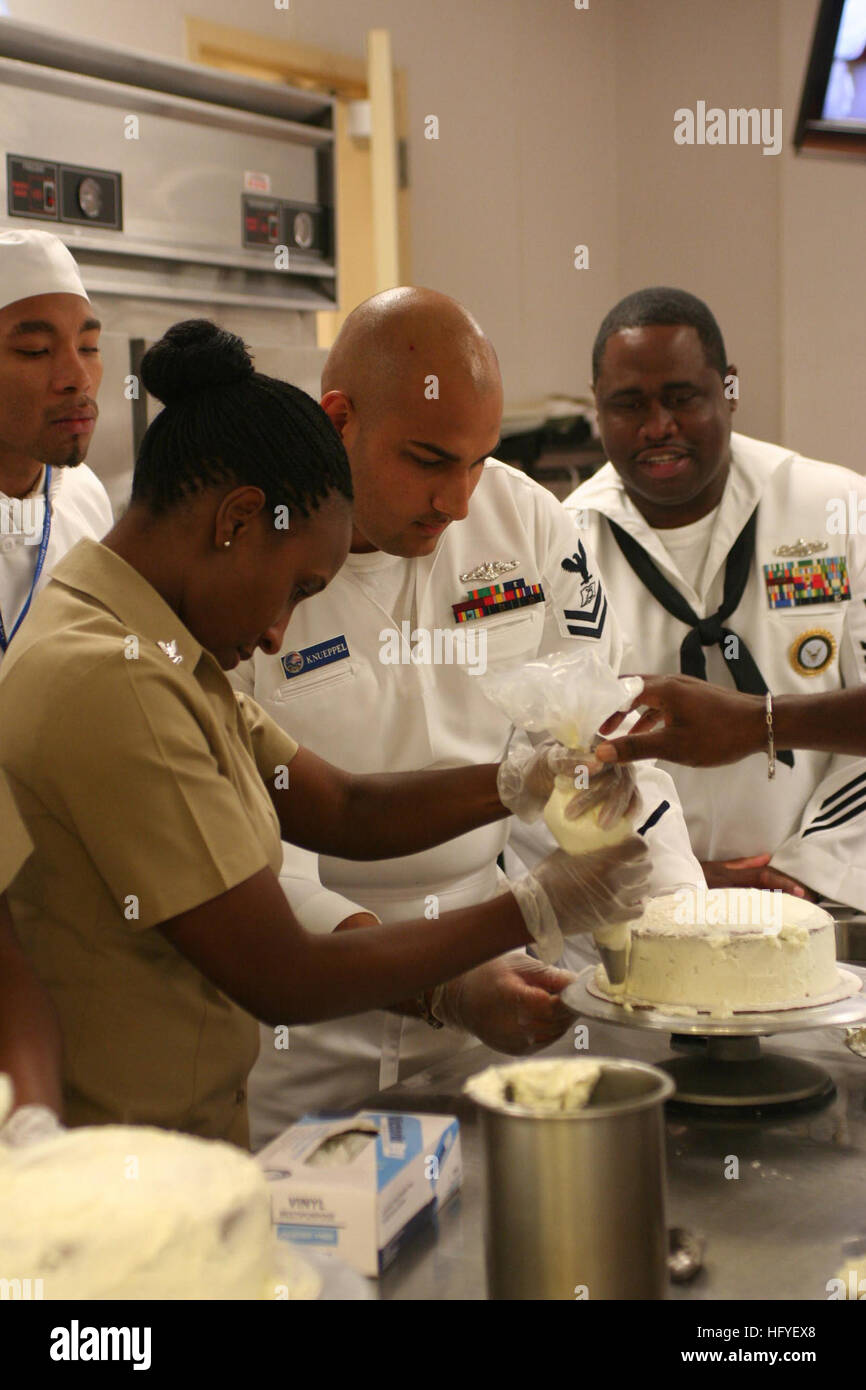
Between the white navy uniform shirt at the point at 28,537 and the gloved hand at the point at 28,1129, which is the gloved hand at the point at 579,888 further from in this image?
the white navy uniform shirt at the point at 28,537

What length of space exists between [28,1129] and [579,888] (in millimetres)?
613

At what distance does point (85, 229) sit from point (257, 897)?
2.25m

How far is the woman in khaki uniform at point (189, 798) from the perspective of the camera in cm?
107

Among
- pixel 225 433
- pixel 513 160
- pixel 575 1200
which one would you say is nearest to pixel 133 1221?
pixel 575 1200

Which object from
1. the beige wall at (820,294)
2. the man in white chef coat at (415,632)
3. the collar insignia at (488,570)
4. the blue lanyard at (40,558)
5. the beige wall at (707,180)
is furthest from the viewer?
the beige wall at (707,180)

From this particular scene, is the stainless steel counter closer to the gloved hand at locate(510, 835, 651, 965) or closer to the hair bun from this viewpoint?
the gloved hand at locate(510, 835, 651, 965)

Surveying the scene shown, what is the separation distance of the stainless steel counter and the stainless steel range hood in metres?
2.23

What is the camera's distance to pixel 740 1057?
134 cm

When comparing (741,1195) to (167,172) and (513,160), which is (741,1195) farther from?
(513,160)

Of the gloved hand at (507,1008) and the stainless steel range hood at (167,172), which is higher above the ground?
the stainless steel range hood at (167,172)

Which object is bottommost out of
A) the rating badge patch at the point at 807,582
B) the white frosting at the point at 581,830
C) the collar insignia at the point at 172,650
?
the white frosting at the point at 581,830

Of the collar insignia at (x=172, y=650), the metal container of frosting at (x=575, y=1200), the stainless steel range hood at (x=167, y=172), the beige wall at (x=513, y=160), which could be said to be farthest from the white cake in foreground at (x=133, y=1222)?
the beige wall at (x=513, y=160)

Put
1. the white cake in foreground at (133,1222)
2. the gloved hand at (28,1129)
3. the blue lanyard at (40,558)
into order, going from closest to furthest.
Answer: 1. the white cake in foreground at (133,1222)
2. the gloved hand at (28,1129)
3. the blue lanyard at (40,558)
